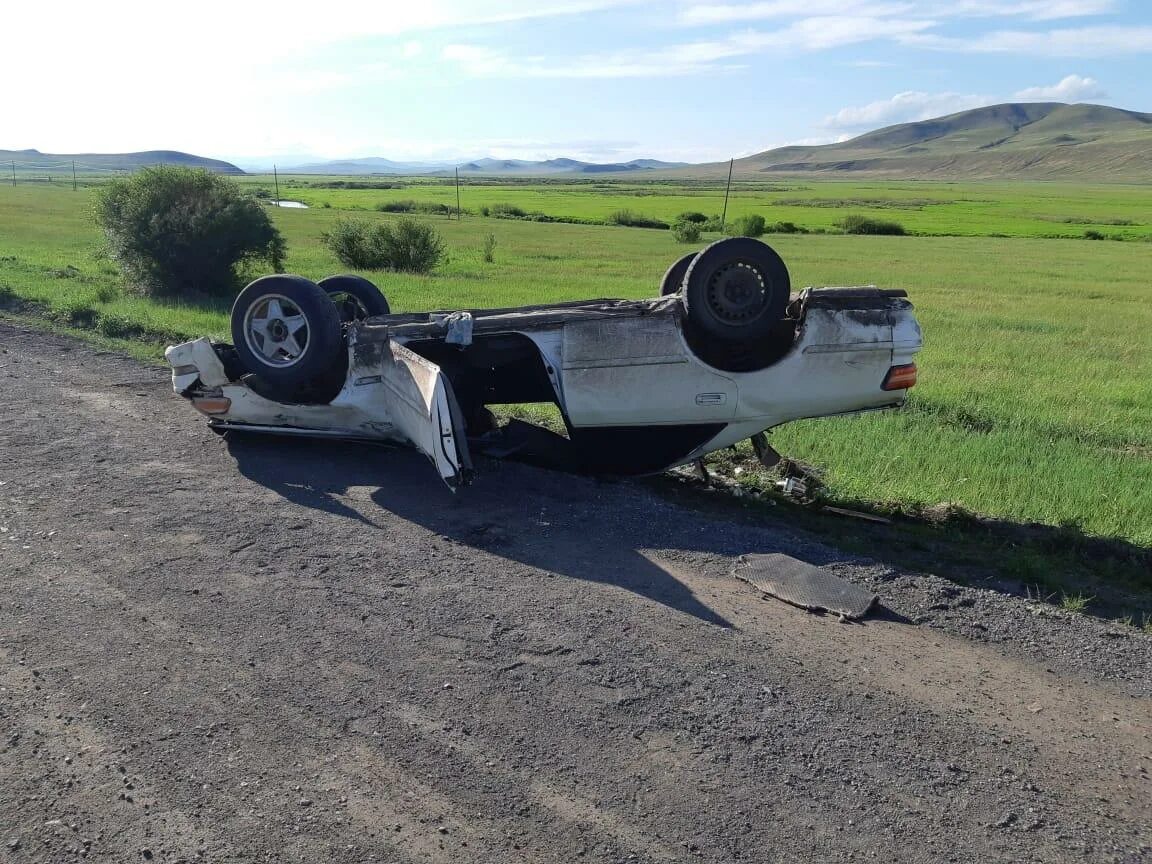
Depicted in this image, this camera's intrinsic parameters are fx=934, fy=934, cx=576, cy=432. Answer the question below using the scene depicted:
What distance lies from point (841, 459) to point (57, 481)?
18.1ft

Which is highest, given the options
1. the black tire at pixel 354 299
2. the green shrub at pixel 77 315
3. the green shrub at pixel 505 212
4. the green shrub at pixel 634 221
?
the green shrub at pixel 505 212

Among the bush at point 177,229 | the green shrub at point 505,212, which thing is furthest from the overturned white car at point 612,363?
the green shrub at point 505,212

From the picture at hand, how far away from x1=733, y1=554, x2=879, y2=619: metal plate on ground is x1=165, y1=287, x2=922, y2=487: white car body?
121 cm

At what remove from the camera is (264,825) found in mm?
2881

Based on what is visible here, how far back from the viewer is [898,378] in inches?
229

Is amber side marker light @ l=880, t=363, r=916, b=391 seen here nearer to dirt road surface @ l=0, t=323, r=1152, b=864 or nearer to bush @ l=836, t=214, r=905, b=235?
dirt road surface @ l=0, t=323, r=1152, b=864

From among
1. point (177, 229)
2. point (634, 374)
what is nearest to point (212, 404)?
point (634, 374)

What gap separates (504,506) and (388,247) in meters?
18.2

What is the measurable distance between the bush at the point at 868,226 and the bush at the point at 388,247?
32.6 metres

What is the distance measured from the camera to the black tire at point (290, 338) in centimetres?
658

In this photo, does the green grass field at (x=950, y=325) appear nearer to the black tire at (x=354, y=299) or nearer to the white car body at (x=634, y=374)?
the white car body at (x=634, y=374)

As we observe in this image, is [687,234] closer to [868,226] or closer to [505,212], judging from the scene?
[868,226]

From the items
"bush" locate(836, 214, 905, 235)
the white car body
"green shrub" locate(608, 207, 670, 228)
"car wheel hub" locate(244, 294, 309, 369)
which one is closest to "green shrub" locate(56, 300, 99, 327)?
"car wheel hub" locate(244, 294, 309, 369)

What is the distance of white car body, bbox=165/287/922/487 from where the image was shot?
18.8 ft
